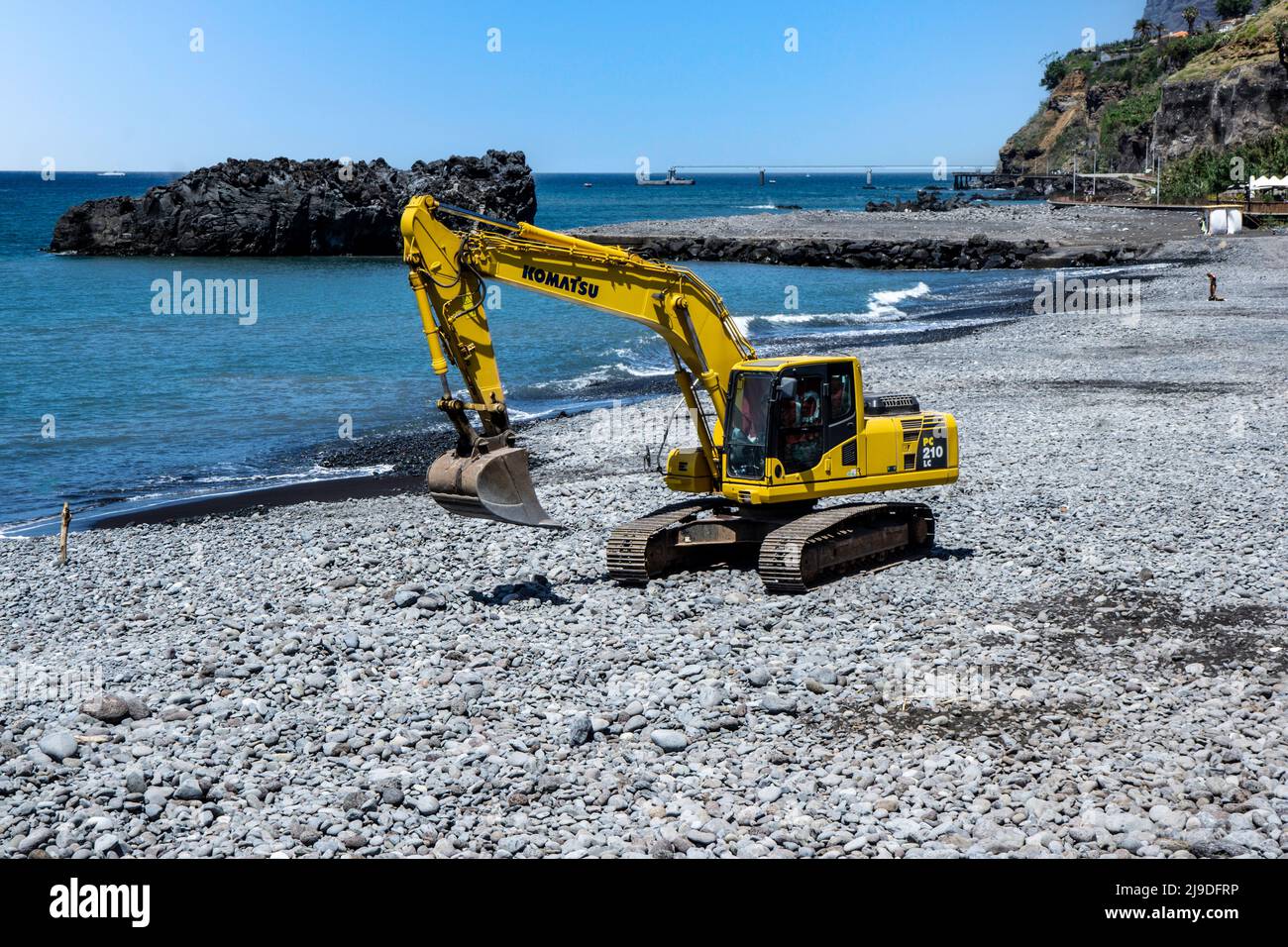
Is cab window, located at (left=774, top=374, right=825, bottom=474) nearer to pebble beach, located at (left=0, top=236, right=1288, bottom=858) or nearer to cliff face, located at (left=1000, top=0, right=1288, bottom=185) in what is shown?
pebble beach, located at (left=0, top=236, right=1288, bottom=858)

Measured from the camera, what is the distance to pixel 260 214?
9119 cm

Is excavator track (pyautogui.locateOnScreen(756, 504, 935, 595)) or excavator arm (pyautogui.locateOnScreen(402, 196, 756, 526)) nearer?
excavator arm (pyautogui.locateOnScreen(402, 196, 756, 526))

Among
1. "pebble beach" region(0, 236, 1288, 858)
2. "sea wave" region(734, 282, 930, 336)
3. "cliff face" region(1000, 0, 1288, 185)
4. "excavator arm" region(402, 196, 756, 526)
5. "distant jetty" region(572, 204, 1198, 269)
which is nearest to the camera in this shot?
"pebble beach" region(0, 236, 1288, 858)

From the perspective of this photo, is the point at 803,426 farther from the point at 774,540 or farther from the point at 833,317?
the point at 833,317

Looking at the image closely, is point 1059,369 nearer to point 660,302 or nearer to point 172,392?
point 660,302

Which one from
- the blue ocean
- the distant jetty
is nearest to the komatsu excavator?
the blue ocean

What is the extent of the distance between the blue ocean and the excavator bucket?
39.1ft

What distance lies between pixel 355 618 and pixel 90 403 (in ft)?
78.3

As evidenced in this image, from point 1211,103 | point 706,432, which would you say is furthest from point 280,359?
point 1211,103

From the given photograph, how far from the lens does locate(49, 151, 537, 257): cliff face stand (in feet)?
300

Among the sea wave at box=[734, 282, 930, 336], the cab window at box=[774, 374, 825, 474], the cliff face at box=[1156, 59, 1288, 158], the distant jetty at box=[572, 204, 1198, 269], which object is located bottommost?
the cab window at box=[774, 374, 825, 474]

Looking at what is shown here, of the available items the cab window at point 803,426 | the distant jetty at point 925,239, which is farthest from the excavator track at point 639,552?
the distant jetty at point 925,239

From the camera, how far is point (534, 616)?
13.7 m

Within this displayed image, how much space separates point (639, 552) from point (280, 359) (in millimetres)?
31311
